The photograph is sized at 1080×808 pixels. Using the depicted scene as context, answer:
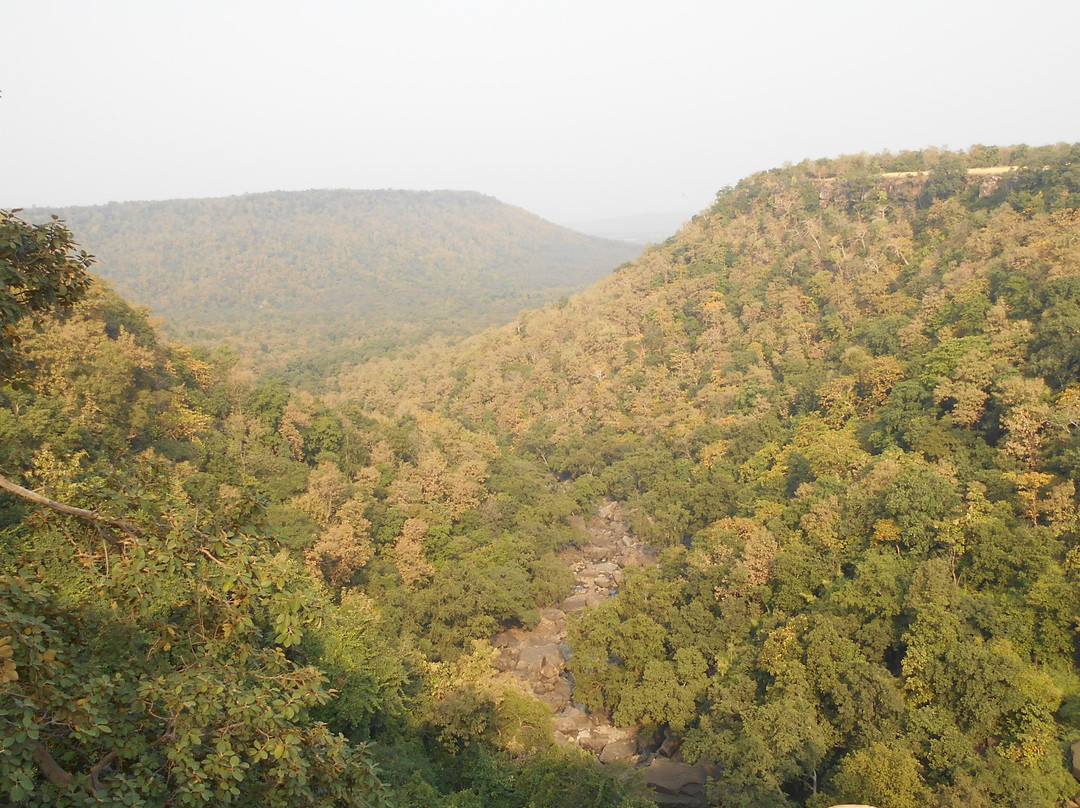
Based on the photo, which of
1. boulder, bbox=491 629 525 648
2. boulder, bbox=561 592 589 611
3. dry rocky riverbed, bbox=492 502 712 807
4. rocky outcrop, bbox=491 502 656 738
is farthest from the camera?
boulder, bbox=561 592 589 611

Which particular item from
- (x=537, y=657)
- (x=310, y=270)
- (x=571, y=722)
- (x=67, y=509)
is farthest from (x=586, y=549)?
(x=310, y=270)

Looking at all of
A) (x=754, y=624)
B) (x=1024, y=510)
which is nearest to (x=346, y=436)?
(x=754, y=624)

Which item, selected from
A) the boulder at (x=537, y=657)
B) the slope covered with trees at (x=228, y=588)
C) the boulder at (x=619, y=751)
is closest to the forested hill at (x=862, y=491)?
the boulder at (x=619, y=751)

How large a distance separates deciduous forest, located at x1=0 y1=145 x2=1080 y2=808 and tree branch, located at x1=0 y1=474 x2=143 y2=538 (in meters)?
0.03

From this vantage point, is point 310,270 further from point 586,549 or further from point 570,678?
point 570,678

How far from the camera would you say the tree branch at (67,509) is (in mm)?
3980

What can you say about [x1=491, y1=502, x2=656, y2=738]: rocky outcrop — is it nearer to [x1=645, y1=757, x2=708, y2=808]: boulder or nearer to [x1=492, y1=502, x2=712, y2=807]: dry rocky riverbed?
[x1=492, y1=502, x2=712, y2=807]: dry rocky riverbed

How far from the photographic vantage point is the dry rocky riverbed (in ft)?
56.5

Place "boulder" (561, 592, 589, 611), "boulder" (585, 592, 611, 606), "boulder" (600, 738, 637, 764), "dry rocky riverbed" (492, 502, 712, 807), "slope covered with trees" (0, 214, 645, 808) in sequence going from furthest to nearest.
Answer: "boulder" (585, 592, 611, 606) < "boulder" (561, 592, 589, 611) < "boulder" (600, 738, 637, 764) < "dry rocky riverbed" (492, 502, 712, 807) < "slope covered with trees" (0, 214, 645, 808)

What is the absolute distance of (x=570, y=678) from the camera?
23453mm

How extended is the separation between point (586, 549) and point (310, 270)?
143483mm

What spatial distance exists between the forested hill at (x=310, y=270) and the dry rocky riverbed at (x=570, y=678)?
2557 inches

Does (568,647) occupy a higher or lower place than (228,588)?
lower

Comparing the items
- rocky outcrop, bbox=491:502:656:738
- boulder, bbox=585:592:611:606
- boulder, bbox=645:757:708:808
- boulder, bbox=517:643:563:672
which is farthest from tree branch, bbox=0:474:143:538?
boulder, bbox=585:592:611:606
